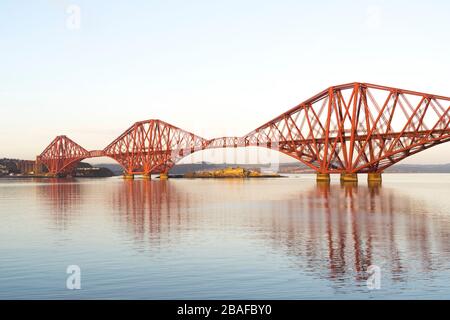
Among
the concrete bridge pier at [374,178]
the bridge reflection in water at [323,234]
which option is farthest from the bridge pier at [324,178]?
the bridge reflection in water at [323,234]

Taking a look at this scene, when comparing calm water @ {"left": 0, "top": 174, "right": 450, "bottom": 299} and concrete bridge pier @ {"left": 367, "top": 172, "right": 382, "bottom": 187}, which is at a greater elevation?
concrete bridge pier @ {"left": 367, "top": 172, "right": 382, "bottom": 187}

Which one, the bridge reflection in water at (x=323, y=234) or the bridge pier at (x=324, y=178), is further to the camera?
the bridge pier at (x=324, y=178)

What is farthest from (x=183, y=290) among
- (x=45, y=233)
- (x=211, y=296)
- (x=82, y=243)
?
(x=45, y=233)

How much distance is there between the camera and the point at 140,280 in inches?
754

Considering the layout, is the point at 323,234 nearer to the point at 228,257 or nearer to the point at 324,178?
the point at 228,257

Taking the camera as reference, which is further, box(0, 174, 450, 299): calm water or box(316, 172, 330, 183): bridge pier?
box(316, 172, 330, 183): bridge pier

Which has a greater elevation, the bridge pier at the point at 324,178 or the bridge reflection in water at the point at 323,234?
the bridge pier at the point at 324,178

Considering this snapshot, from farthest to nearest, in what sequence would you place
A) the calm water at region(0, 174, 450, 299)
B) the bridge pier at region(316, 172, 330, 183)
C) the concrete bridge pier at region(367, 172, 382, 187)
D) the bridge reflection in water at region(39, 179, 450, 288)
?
the bridge pier at region(316, 172, 330, 183)
the concrete bridge pier at region(367, 172, 382, 187)
the bridge reflection in water at region(39, 179, 450, 288)
the calm water at region(0, 174, 450, 299)

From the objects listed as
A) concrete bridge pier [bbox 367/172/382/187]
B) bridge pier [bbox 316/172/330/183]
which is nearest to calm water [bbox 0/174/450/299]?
concrete bridge pier [bbox 367/172/382/187]

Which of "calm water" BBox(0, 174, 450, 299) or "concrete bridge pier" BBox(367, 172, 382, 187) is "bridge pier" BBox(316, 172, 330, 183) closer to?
"concrete bridge pier" BBox(367, 172, 382, 187)

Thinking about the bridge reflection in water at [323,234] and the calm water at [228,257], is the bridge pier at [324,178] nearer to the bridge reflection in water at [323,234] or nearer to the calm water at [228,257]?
the bridge reflection in water at [323,234]

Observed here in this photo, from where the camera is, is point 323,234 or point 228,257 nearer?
point 228,257

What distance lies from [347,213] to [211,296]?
103 feet

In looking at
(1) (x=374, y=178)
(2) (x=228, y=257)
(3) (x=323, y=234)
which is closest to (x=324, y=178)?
(1) (x=374, y=178)
